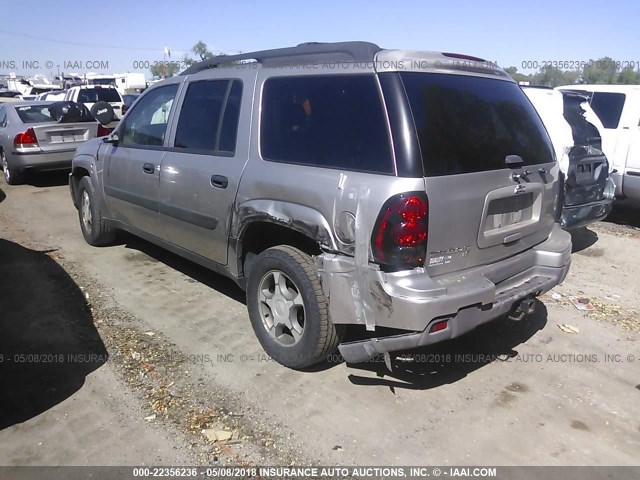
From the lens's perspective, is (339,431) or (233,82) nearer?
(339,431)

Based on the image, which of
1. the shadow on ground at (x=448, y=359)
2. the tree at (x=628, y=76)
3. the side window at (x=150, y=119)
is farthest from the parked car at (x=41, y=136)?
the tree at (x=628, y=76)

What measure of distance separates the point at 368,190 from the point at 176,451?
173 centimetres

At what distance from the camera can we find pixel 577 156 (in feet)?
20.0

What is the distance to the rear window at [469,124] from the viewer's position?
9.68ft

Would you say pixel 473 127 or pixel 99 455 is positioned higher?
pixel 473 127

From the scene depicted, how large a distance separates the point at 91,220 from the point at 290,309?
3.56m

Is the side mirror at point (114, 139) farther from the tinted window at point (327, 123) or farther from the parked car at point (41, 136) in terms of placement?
the parked car at point (41, 136)

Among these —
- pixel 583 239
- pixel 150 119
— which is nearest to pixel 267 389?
pixel 150 119

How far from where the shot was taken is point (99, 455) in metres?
2.80

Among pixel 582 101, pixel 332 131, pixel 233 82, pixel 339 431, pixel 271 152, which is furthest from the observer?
pixel 582 101

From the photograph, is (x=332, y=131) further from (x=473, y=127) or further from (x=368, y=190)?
(x=473, y=127)

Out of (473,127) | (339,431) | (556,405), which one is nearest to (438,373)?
(556,405)

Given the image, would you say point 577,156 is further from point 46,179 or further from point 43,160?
point 46,179

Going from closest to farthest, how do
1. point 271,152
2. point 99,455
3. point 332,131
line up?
point 99,455, point 332,131, point 271,152
